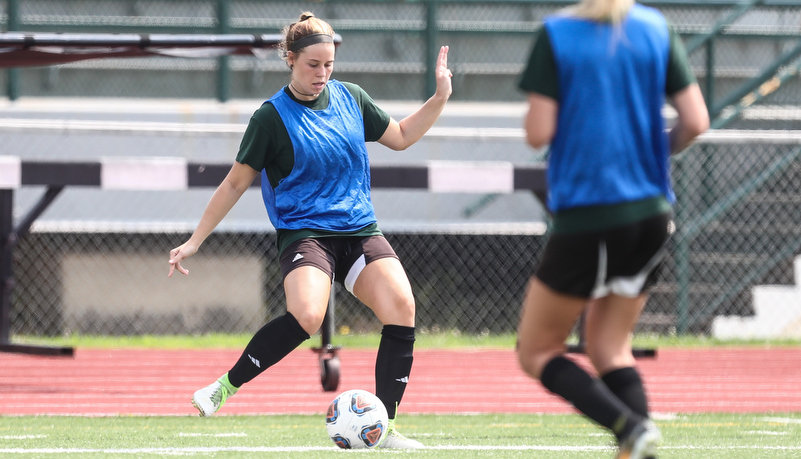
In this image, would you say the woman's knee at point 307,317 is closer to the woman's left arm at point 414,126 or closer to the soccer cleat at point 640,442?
the woman's left arm at point 414,126

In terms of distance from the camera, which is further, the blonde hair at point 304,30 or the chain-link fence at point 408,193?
the chain-link fence at point 408,193

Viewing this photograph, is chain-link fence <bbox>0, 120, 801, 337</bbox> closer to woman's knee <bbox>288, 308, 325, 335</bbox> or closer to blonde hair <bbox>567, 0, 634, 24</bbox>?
woman's knee <bbox>288, 308, 325, 335</bbox>

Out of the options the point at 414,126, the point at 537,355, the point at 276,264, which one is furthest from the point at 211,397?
the point at 276,264

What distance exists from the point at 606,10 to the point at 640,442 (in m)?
1.14

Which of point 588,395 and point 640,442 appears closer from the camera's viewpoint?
point 640,442

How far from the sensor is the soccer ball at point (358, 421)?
4.47m

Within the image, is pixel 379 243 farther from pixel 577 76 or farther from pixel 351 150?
pixel 577 76

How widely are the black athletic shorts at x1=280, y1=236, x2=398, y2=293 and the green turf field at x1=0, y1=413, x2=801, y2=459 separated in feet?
2.39

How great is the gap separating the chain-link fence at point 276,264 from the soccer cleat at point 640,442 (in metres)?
7.98

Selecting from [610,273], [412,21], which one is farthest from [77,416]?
[412,21]

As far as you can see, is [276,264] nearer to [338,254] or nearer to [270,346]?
[338,254]

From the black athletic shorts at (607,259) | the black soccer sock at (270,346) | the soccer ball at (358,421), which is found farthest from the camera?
the black soccer sock at (270,346)

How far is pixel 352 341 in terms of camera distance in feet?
35.2

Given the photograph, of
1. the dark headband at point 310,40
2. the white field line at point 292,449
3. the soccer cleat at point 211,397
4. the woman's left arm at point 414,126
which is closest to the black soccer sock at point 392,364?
the white field line at point 292,449
